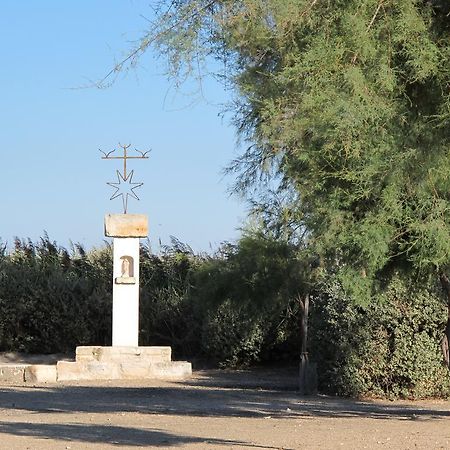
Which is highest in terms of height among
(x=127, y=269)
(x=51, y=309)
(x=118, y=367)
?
(x=127, y=269)

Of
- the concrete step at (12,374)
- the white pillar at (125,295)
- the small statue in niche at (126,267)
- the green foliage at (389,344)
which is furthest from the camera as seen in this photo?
the small statue in niche at (126,267)

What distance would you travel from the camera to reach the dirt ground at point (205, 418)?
10.5 m

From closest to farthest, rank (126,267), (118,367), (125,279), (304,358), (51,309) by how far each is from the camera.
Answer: (304,358), (118,367), (125,279), (126,267), (51,309)

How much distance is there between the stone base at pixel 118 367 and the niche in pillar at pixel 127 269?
5.65 ft

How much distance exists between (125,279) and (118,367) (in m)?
2.12

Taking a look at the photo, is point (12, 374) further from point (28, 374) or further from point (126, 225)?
point (126, 225)

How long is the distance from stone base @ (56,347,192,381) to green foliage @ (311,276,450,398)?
478 centimetres

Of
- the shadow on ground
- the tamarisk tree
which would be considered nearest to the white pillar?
the shadow on ground

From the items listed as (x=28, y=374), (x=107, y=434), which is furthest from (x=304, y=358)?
(x=107, y=434)

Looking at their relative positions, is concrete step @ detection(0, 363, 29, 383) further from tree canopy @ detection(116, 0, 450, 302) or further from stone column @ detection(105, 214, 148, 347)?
tree canopy @ detection(116, 0, 450, 302)

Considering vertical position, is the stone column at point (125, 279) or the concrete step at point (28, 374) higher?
the stone column at point (125, 279)

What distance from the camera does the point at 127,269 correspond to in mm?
22859

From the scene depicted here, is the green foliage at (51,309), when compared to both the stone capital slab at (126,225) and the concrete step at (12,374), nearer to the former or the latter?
the stone capital slab at (126,225)

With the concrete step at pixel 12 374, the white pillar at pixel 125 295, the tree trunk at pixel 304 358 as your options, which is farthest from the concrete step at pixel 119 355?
the tree trunk at pixel 304 358
